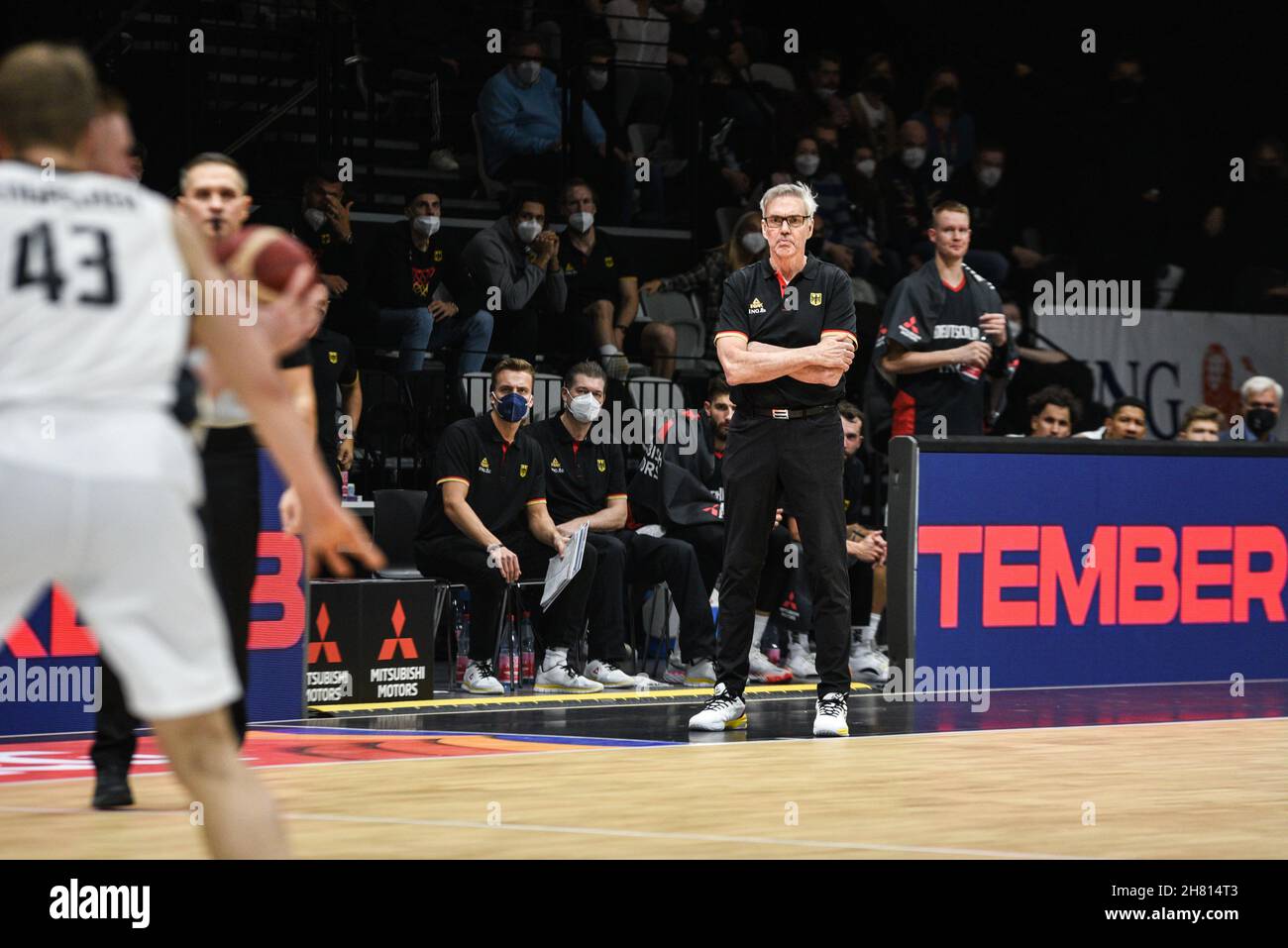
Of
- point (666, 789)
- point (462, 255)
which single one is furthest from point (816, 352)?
point (462, 255)

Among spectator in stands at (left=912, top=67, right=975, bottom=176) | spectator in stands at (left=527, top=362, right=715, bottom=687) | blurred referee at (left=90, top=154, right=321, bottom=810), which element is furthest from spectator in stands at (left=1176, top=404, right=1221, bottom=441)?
blurred referee at (left=90, top=154, right=321, bottom=810)

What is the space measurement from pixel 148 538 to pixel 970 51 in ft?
57.2

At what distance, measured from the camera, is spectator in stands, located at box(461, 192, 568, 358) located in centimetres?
1339

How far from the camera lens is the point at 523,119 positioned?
1499cm

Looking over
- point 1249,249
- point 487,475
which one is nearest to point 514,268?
point 487,475

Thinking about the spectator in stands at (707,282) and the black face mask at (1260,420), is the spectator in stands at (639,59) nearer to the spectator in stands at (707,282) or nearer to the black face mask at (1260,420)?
the spectator in stands at (707,282)

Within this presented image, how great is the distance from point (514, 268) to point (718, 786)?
7.67 m

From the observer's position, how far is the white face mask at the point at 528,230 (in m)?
13.5

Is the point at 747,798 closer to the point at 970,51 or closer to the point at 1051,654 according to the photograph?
the point at 1051,654


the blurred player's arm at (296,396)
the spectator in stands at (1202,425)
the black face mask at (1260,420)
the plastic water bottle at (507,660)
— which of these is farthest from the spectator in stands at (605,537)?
the blurred player's arm at (296,396)

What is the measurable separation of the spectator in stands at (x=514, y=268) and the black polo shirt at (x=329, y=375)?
165 centimetres

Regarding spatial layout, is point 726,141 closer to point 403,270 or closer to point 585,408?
point 403,270

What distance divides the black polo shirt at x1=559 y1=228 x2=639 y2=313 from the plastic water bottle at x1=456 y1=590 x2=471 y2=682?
320 cm
